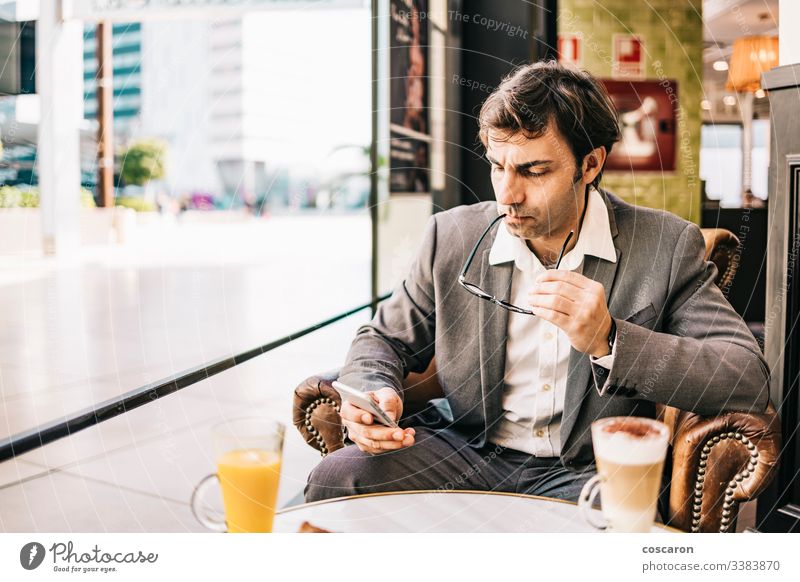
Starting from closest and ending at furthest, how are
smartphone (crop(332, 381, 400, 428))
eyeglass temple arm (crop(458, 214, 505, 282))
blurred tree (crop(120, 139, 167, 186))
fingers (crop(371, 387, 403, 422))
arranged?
1. smartphone (crop(332, 381, 400, 428))
2. fingers (crop(371, 387, 403, 422))
3. eyeglass temple arm (crop(458, 214, 505, 282))
4. blurred tree (crop(120, 139, 167, 186))

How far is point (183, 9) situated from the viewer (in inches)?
57.6

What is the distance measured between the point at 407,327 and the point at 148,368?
2051mm

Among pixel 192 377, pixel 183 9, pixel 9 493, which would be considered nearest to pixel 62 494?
pixel 9 493

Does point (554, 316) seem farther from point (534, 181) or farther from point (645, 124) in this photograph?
point (645, 124)

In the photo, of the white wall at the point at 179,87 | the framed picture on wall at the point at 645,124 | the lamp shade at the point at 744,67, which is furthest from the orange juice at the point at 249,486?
the framed picture on wall at the point at 645,124

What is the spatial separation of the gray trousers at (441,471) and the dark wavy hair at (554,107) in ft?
1.66

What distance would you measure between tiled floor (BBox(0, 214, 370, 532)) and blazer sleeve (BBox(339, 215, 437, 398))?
0.92 ft

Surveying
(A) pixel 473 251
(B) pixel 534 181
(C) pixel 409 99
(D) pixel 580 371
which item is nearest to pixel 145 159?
(C) pixel 409 99

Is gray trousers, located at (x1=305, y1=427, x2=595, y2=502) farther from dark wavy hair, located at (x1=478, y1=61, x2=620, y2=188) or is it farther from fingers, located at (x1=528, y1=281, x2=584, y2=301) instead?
dark wavy hair, located at (x1=478, y1=61, x2=620, y2=188)

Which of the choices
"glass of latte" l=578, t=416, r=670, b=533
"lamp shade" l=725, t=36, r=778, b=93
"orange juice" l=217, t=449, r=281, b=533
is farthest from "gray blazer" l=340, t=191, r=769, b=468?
"lamp shade" l=725, t=36, r=778, b=93

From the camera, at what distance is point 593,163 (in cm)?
123

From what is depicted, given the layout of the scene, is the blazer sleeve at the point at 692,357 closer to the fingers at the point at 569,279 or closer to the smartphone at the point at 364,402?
the fingers at the point at 569,279

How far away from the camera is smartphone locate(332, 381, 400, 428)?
3.32 feet

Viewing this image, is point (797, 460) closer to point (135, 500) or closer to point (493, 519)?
point (493, 519)
